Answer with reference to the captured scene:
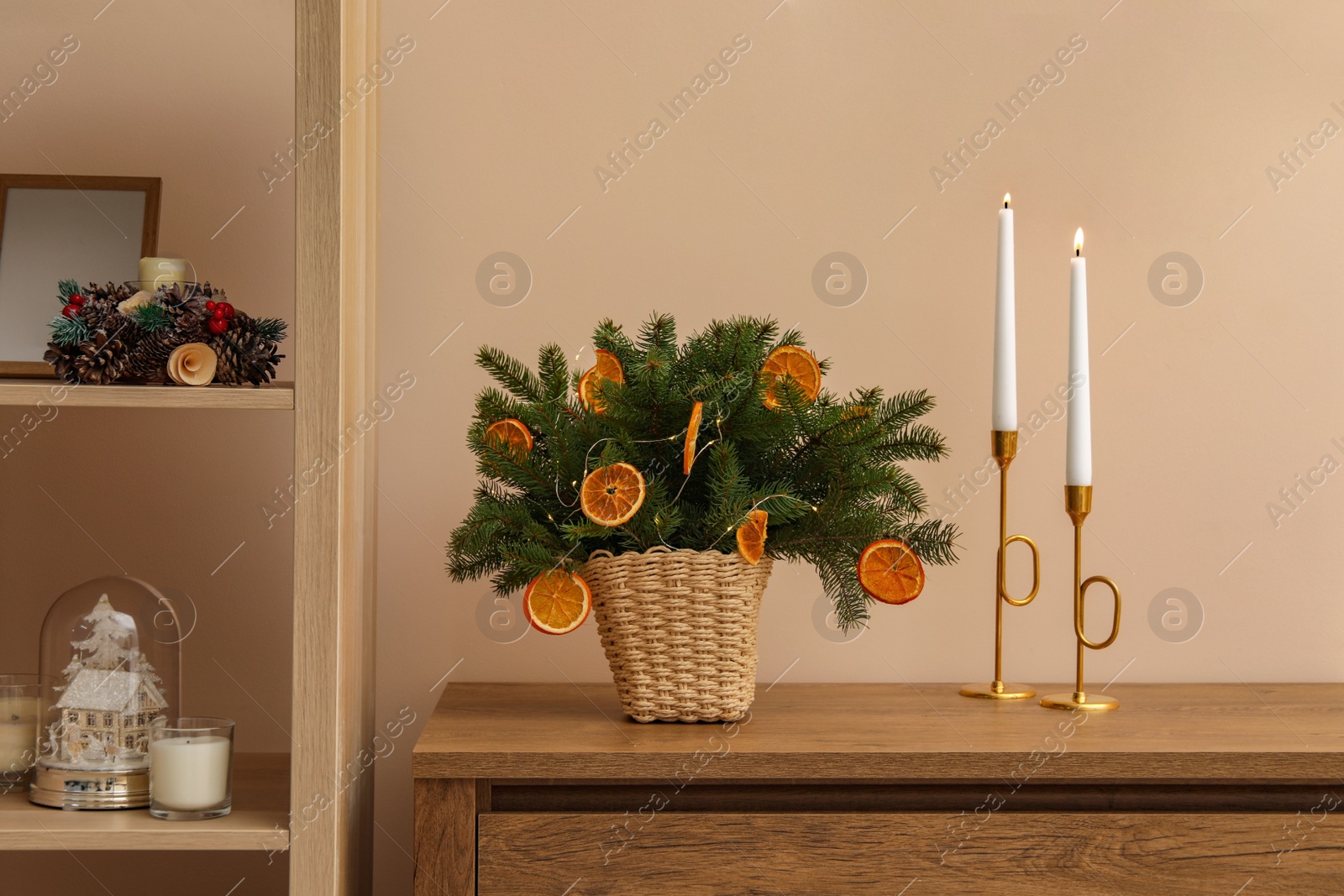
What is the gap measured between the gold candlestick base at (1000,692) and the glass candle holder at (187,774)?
0.73 metres

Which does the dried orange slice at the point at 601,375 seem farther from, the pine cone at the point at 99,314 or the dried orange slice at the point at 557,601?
the pine cone at the point at 99,314

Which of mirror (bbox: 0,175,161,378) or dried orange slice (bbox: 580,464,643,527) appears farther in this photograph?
mirror (bbox: 0,175,161,378)

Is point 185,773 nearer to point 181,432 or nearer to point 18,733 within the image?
point 18,733

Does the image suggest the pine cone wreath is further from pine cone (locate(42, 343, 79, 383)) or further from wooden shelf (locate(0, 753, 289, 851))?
wooden shelf (locate(0, 753, 289, 851))

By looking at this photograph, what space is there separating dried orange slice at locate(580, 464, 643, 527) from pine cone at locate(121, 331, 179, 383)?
0.36 meters

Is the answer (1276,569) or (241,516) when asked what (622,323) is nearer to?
(241,516)

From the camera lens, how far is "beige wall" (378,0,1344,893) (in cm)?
121

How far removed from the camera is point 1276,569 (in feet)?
4.11

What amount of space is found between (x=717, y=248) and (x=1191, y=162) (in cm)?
59

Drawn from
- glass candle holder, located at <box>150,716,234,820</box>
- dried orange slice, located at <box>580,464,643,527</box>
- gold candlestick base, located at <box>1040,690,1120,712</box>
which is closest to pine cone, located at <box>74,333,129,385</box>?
glass candle holder, located at <box>150,716,234,820</box>

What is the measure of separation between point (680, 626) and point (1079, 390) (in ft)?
1.54

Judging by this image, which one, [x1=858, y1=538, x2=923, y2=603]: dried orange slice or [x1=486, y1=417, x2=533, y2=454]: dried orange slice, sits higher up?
[x1=486, y1=417, x2=533, y2=454]: dried orange slice

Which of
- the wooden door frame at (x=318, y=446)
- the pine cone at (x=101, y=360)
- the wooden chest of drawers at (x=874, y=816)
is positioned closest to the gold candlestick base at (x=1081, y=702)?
the wooden chest of drawers at (x=874, y=816)

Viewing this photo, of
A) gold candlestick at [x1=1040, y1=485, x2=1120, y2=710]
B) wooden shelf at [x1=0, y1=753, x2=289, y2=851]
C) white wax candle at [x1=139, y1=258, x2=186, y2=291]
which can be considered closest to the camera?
wooden shelf at [x1=0, y1=753, x2=289, y2=851]
